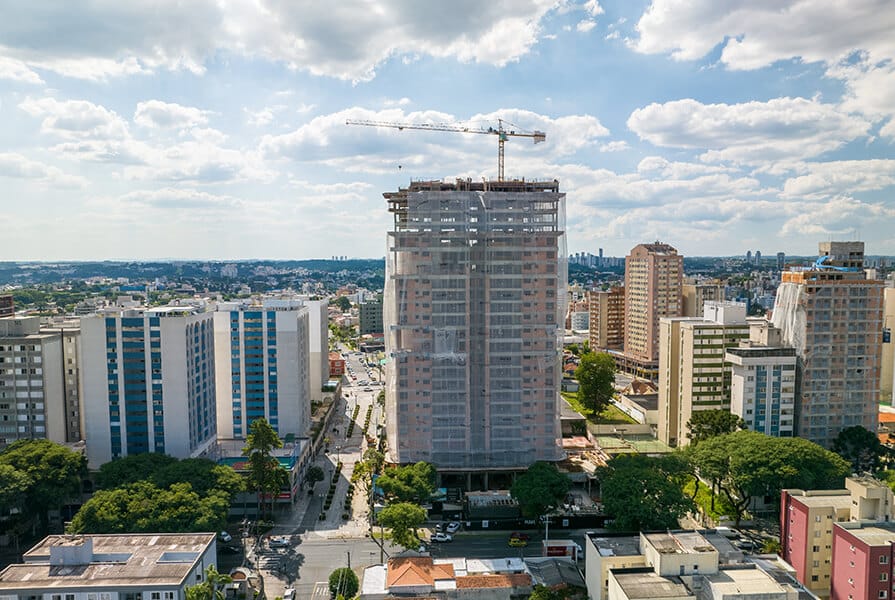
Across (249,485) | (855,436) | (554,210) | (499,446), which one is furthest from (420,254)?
(855,436)

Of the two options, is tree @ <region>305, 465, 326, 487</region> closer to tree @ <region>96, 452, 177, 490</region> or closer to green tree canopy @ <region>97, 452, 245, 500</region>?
green tree canopy @ <region>97, 452, 245, 500</region>

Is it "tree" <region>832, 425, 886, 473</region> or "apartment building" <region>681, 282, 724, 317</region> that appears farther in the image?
"apartment building" <region>681, 282, 724, 317</region>

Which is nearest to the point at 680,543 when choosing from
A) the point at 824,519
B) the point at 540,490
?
the point at 824,519

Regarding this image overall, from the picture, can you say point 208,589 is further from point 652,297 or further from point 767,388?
point 652,297

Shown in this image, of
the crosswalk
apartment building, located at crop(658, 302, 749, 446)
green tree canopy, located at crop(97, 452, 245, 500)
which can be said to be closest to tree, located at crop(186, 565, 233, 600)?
the crosswalk

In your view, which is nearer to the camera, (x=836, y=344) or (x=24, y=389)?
(x=24, y=389)
